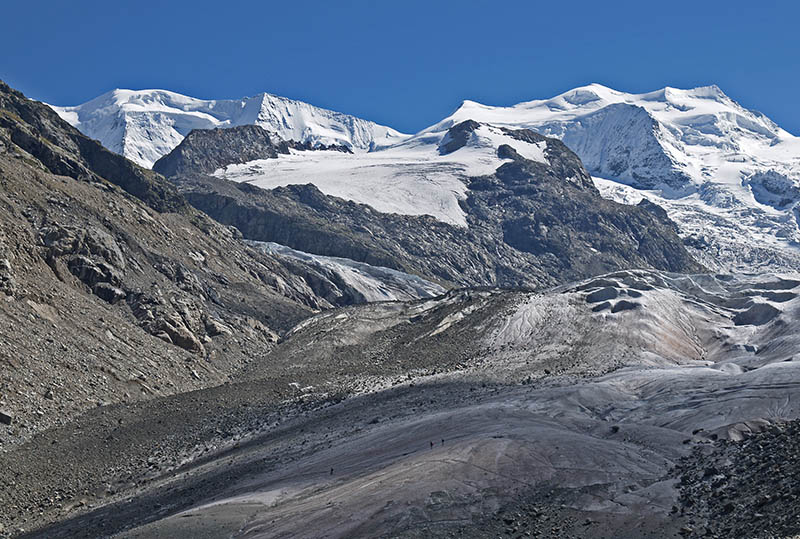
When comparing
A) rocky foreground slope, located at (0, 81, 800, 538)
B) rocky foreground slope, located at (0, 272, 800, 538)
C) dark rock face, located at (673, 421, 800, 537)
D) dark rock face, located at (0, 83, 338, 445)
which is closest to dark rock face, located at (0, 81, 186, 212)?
dark rock face, located at (0, 83, 338, 445)

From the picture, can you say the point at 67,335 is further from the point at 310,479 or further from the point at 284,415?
the point at 310,479

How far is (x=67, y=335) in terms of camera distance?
273 ft

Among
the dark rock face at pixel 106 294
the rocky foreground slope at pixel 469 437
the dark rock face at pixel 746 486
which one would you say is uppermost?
the dark rock face at pixel 106 294

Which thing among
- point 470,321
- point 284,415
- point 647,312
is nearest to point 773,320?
point 647,312

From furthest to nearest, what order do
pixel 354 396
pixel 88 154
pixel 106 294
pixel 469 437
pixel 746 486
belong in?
pixel 88 154 < pixel 106 294 < pixel 354 396 < pixel 469 437 < pixel 746 486

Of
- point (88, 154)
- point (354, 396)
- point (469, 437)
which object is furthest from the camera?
point (88, 154)

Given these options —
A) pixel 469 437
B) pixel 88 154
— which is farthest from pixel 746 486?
pixel 88 154

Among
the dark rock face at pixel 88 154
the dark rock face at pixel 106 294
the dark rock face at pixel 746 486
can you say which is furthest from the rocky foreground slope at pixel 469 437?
the dark rock face at pixel 88 154

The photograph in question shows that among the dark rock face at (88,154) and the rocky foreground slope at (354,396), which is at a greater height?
the dark rock face at (88,154)

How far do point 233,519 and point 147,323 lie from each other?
55.2 m

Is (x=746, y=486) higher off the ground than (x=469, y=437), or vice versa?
(x=469, y=437)

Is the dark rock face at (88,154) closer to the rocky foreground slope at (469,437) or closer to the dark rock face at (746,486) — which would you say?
the rocky foreground slope at (469,437)

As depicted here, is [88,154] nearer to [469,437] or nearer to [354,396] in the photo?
[354,396]

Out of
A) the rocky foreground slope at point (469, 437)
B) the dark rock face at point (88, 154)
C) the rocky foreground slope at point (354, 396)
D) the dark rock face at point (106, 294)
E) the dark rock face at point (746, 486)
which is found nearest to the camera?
the dark rock face at point (746, 486)
